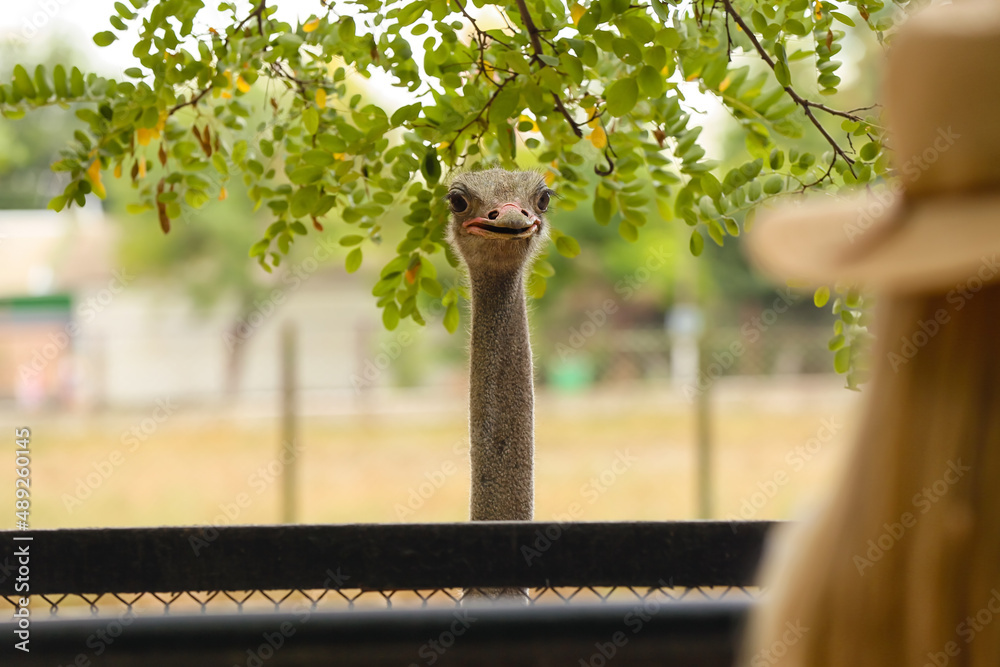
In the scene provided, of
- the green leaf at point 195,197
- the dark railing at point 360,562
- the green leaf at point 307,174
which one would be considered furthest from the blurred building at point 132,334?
the dark railing at point 360,562

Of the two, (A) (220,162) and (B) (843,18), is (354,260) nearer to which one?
(A) (220,162)

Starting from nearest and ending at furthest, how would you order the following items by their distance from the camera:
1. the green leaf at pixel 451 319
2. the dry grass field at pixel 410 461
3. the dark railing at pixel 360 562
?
the dark railing at pixel 360 562 < the green leaf at pixel 451 319 < the dry grass field at pixel 410 461

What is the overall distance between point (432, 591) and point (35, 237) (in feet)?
28.6

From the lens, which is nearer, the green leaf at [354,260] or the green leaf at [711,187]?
the green leaf at [711,187]

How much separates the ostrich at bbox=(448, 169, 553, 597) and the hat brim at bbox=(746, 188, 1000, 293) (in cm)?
68

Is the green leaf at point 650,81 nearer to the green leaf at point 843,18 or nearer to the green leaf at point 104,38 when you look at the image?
the green leaf at point 843,18

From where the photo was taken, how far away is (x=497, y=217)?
3.16 feet

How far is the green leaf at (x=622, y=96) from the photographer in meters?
0.71

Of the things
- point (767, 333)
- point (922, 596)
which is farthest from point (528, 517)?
point (767, 333)

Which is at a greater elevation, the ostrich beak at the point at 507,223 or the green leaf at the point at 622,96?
the green leaf at the point at 622,96

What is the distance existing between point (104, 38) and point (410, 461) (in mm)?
4985

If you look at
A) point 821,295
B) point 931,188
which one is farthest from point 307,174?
point 931,188

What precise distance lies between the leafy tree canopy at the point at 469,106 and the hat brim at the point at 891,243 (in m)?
0.41

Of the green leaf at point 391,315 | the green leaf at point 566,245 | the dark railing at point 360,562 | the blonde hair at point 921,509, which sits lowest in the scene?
the dark railing at point 360,562
